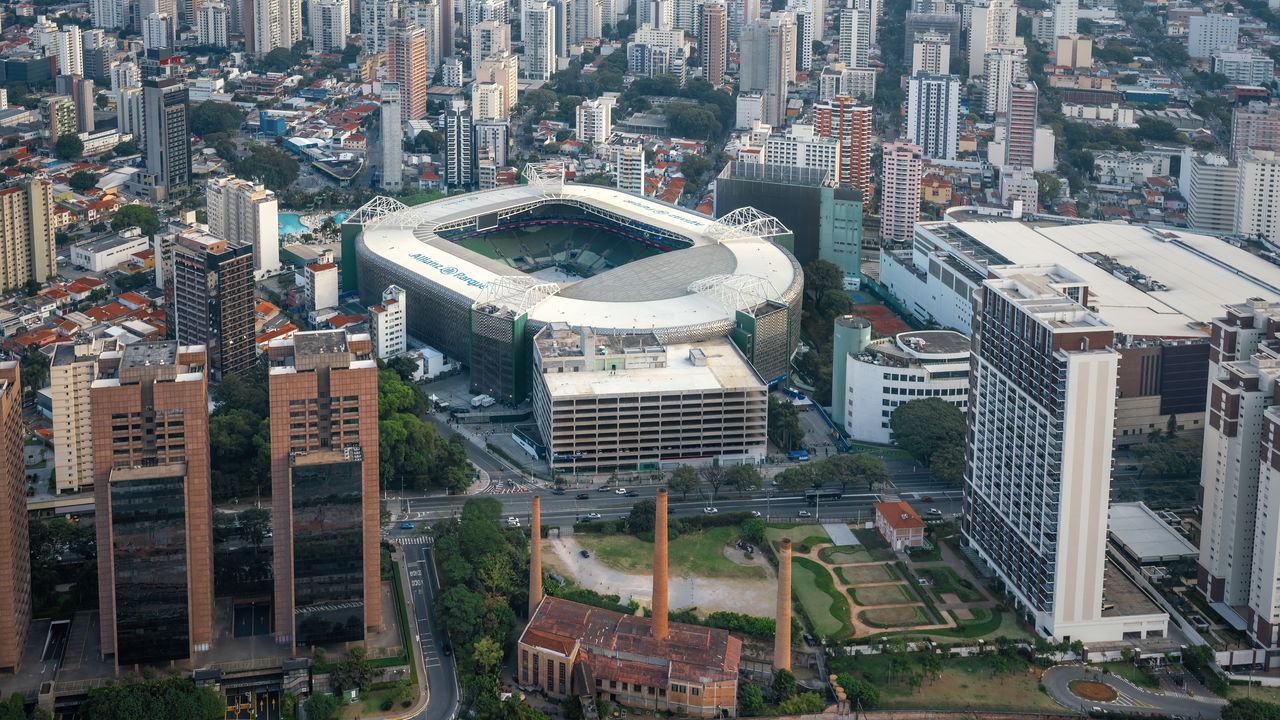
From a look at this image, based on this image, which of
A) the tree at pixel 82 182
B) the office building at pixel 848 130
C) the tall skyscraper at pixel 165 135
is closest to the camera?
the office building at pixel 848 130

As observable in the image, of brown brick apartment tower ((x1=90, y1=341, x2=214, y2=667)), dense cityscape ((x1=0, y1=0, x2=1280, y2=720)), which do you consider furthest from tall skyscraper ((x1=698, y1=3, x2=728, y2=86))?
brown brick apartment tower ((x1=90, y1=341, x2=214, y2=667))

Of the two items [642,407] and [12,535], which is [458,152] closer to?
[642,407]

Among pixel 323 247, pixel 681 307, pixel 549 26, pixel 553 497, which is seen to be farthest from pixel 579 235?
pixel 549 26

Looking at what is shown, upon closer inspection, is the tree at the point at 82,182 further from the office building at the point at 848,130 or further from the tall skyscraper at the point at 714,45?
the tall skyscraper at the point at 714,45

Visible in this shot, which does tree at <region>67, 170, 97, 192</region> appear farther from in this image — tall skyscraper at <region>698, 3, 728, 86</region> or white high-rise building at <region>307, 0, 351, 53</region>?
tall skyscraper at <region>698, 3, 728, 86</region>

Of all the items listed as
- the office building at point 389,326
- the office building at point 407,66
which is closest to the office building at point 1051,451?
the office building at point 389,326

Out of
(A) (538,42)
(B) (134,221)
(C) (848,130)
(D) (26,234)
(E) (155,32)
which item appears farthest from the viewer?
(E) (155,32)

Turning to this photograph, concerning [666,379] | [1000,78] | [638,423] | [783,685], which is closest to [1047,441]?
[783,685]
